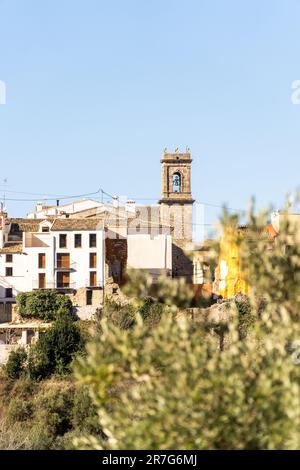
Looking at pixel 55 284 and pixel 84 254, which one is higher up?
pixel 84 254

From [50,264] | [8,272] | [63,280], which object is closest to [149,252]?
[63,280]

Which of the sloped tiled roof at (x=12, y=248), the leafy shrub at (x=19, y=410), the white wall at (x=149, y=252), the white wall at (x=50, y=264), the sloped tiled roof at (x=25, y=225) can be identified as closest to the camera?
the leafy shrub at (x=19, y=410)

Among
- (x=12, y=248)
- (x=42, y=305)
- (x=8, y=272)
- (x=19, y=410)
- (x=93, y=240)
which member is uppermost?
(x=93, y=240)

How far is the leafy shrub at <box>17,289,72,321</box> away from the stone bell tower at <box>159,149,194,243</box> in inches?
472

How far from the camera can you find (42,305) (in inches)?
1725

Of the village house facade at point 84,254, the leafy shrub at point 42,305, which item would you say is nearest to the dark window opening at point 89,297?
the village house facade at point 84,254

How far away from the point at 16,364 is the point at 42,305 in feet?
15.3

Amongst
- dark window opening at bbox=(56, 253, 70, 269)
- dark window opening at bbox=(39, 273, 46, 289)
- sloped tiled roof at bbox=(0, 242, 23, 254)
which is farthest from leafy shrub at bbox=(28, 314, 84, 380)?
sloped tiled roof at bbox=(0, 242, 23, 254)

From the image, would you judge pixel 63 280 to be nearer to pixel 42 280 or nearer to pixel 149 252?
pixel 42 280

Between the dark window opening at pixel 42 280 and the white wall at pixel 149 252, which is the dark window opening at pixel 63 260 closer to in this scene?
the dark window opening at pixel 42 280

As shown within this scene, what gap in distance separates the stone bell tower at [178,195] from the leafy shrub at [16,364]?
53.4 ft

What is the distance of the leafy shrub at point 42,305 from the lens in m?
43.7

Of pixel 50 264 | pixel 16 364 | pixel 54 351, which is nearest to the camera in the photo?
pixel 16 364

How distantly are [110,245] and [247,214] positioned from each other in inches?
1499
